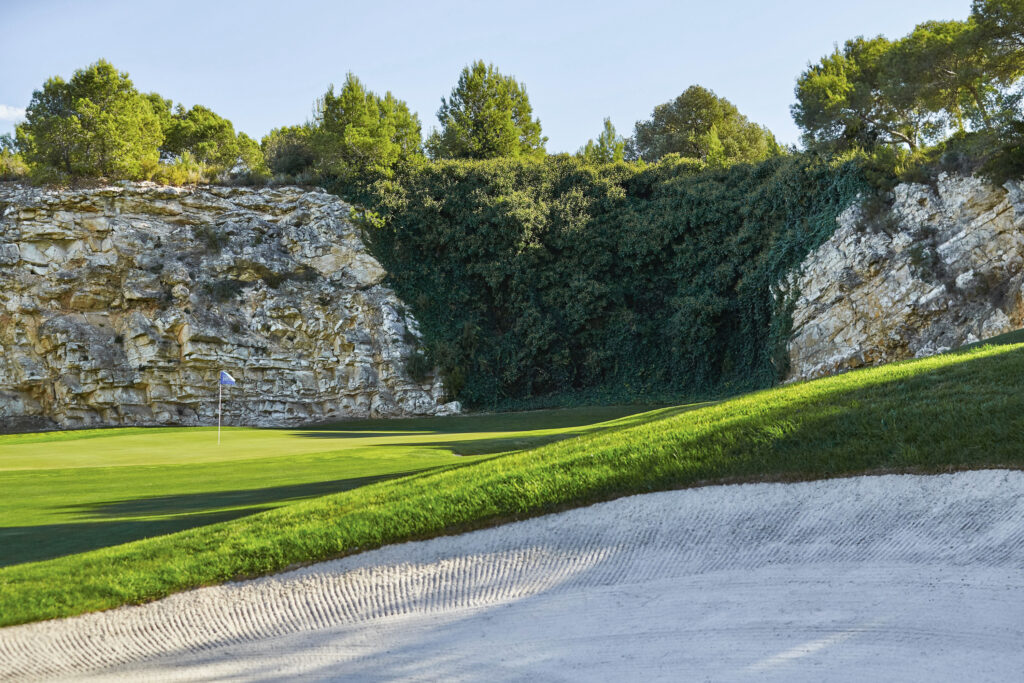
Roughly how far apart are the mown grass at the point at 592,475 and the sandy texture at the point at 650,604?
0.75 ft

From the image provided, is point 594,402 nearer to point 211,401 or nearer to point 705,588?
point 211,401

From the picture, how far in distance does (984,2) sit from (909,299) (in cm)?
876

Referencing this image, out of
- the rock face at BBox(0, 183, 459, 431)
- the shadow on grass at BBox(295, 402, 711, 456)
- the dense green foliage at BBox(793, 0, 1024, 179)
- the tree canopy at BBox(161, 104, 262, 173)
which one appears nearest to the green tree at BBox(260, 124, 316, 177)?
the rock face at BBox(0, 183, 459, 431)

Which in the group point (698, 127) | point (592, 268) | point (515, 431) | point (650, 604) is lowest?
point (515, 431)

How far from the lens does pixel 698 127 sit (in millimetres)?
43719

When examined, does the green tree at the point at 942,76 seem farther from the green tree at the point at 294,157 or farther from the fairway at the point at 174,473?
the green tree at the point at 294,157

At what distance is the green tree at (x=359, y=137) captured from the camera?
2950 centimetres

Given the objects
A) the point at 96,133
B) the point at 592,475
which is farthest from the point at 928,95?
the point at 96,133

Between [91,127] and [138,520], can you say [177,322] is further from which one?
[138,520]

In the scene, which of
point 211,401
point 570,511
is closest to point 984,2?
point 570,511

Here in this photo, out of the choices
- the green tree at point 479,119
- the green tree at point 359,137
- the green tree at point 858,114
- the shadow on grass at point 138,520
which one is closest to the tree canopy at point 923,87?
the green tree at point 858,114

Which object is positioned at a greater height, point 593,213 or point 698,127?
point 698,127

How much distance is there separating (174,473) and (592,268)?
1927cm

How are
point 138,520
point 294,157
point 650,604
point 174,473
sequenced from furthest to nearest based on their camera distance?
point 294,157
point 174,473
point 138,520
point 650,604
